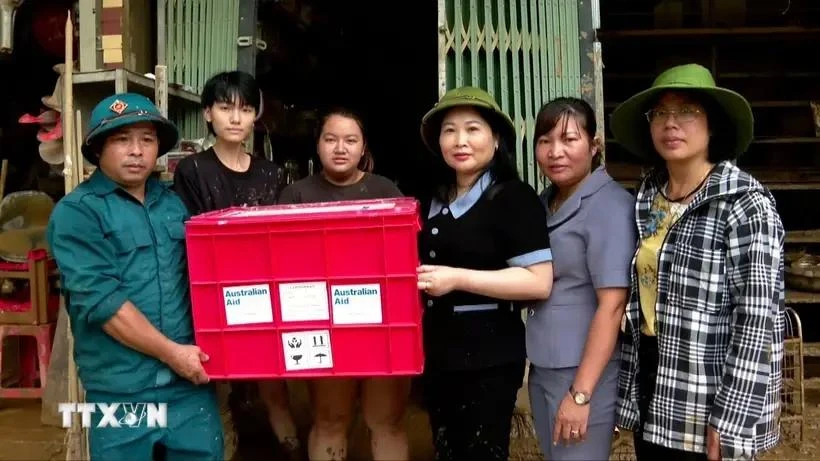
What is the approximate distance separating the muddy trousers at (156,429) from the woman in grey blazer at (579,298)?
1090 millimetres

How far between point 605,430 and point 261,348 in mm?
1048

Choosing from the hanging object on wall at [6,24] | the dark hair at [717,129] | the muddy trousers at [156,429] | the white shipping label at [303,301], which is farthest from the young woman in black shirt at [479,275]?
the hanging object on wall at [6,24]

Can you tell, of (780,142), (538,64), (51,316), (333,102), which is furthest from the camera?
(333,102)

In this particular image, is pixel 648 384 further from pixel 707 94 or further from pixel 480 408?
pixel 707 94

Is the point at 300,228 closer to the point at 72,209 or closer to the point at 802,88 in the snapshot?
the point at 72,209

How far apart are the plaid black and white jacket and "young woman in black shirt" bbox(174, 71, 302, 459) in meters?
1.46

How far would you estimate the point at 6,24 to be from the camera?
3625 mm

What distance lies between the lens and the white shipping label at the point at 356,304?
1.85 meters

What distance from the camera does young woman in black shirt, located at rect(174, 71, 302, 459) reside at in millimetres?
2436

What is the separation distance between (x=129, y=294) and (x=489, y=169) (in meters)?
1.17

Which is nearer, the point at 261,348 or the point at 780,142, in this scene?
the point at 261,348

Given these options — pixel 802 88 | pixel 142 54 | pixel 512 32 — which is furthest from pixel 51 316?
pixel 802 88

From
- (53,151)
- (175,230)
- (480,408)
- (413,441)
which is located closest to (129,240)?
(175,230)

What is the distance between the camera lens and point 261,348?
75.5 inches
